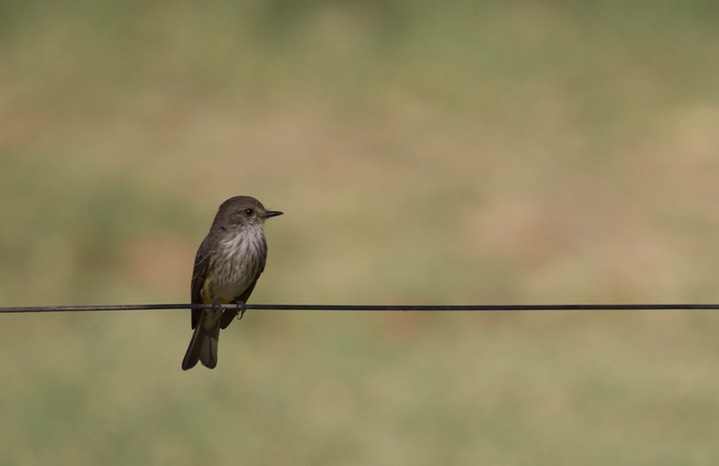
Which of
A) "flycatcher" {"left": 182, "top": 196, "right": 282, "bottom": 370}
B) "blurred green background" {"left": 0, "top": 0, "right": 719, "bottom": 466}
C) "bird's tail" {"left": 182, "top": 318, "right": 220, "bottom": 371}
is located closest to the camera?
"flycatcher" {"left": 182, "top": 196, "right": 282, "bottom": 370}

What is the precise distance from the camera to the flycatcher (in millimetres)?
9000

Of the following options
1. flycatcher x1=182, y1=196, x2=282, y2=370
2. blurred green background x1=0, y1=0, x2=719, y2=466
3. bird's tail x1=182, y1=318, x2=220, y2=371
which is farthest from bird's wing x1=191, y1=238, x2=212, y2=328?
blurred green background x1=0, y1=0, x2=719, y2=466

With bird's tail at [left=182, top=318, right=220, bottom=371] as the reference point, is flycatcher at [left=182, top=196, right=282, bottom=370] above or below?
above

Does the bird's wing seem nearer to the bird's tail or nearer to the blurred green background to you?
the bird's tail

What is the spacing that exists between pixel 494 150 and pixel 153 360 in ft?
25.4

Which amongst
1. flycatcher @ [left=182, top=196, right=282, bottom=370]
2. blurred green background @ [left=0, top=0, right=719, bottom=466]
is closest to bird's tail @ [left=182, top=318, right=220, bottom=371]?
flycatcher @ [left=182, top=196, right=282, bottom=370]

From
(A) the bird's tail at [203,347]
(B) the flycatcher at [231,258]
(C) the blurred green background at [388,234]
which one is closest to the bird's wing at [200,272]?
(B) the flycatcher at [231,258]

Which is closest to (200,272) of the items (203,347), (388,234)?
(203,347)

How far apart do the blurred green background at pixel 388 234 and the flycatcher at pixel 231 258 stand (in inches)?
310

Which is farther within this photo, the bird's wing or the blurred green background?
the blurred green background

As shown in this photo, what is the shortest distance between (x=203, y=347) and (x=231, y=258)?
2.37ft

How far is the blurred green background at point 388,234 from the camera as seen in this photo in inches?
685

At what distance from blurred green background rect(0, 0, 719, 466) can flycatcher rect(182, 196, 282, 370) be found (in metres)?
7.87

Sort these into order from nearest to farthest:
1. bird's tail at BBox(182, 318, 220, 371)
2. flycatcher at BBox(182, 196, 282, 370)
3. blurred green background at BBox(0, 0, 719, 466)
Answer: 1. flycatcher at BBox(182, 196, 282, 370)
2. bird's tail at BBox(182, 318, 220, 371)
3. blurred green background at BBox(0, 0, 719, 466)
